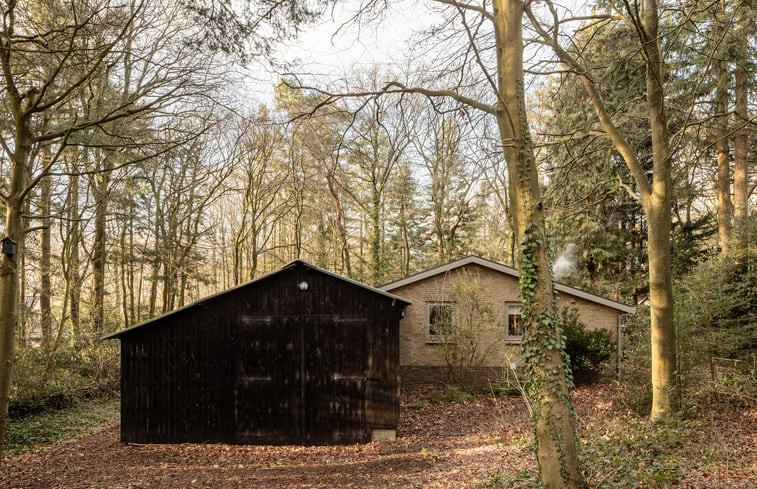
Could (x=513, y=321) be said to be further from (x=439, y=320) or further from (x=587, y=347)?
(x=439, y=320)

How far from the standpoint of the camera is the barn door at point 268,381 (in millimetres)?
10922

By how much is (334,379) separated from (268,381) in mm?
1611

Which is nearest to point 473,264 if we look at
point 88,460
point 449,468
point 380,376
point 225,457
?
point 380,376

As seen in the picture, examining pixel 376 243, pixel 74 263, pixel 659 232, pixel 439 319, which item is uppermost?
pixel 376 243

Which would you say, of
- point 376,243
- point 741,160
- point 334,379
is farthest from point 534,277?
point 376,243

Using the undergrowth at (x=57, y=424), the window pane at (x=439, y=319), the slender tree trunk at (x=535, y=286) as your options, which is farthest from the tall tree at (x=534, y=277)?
the undergrowth at (x=57, y=424)

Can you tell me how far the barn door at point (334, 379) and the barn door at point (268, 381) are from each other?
0.27 m

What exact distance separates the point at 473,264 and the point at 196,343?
9.24m

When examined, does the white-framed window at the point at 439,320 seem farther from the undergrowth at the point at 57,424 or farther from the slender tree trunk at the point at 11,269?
the slender tree trunk at the point at 11,269

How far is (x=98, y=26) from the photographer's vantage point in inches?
298

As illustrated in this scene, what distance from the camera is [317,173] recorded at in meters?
24.2

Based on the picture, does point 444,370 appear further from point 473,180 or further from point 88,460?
point 473,180

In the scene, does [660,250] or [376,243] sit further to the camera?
[376,243]

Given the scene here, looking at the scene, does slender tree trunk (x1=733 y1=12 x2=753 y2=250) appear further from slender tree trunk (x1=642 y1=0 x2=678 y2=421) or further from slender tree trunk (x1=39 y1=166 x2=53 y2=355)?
slender tree trunk (x1=39 y1=166 x2=53 y2=355)
